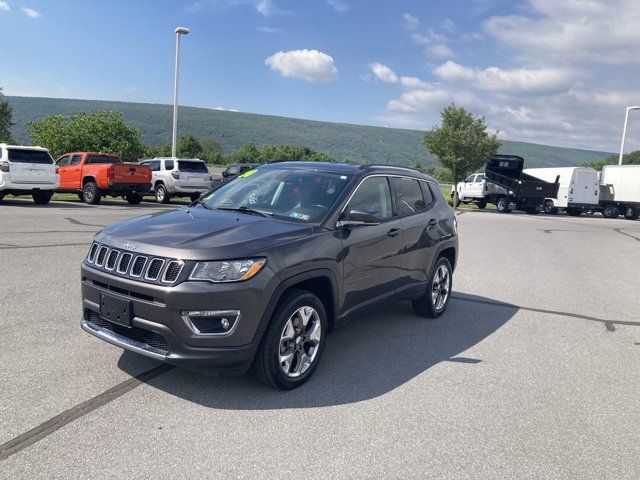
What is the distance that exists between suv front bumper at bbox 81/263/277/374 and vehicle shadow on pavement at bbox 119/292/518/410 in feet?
1.27

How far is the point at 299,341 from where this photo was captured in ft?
13.1

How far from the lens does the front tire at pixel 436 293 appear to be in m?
5.95

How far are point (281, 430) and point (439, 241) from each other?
134 inches

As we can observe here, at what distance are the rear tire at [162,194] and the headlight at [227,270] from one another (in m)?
19.3

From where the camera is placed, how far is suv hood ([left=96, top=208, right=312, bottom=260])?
346 centimetres

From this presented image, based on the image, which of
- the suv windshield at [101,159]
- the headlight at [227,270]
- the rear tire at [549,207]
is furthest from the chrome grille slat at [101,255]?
the rear tire at [549,207]

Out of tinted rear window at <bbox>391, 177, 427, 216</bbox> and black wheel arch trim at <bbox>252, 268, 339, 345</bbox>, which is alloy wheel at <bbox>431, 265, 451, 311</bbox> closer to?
tinted rear window at <bbox>391, 177, 427, 216</bbox>

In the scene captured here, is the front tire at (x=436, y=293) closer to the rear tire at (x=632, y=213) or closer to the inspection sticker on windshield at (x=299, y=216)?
the inspection sticker on windshield at (x=299, y=216)

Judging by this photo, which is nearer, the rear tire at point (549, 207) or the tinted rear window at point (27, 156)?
the tinted rear window at point (27, 156)

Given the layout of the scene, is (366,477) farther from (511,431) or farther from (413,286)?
(413,286)

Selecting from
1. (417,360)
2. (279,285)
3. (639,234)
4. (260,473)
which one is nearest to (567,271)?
(417,360)

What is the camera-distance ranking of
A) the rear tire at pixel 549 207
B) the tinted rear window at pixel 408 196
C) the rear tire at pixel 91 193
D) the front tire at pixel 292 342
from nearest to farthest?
the front tire at pixel 292 342
the tinted rear window at pixel 408 196
the rear tire at pixel 91 193
the rear tire at pixel 549 207

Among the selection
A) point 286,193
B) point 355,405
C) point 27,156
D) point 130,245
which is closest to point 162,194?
point 27,156

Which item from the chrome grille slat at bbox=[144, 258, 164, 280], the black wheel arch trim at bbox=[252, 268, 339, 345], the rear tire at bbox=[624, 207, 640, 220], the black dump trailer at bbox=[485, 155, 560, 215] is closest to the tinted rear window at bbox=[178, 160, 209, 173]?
the black wheel arch trim at bbox=[252, 268, 339, 345]
